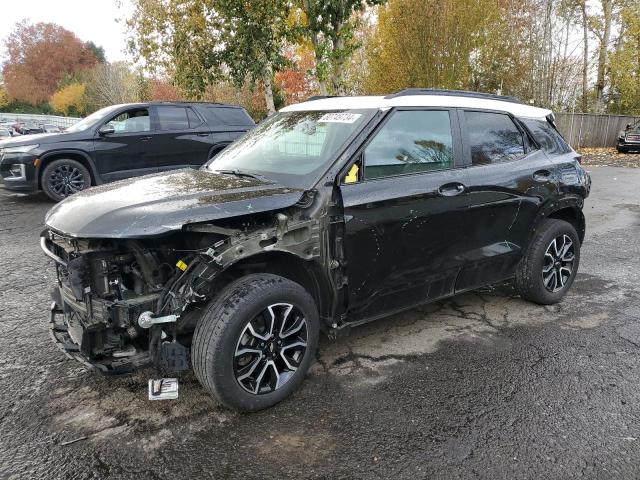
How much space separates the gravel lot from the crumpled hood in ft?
3.65

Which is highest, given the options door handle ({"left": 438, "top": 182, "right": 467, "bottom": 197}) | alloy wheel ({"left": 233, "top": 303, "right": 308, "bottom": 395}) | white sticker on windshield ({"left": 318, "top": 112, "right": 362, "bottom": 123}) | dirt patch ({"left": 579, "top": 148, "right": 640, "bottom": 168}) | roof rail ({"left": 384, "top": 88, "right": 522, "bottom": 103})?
roof rail ({"left": 384, "top": 88, "right": 522, "bottom": 103})

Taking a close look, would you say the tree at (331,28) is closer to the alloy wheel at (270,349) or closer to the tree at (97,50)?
the alloy wheel at (270,349)

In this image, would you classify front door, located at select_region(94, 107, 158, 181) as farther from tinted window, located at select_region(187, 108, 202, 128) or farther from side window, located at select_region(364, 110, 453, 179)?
side window, located at select_region(364, 110, 453, 179)

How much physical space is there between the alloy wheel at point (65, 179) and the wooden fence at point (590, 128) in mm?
23302

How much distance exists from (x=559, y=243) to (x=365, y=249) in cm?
235

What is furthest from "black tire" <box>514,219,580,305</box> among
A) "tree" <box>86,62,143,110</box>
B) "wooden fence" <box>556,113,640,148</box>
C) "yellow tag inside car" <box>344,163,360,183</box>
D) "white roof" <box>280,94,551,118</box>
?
"tree" <box>86,62,143,110</box>

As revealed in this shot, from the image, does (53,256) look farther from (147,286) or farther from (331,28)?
(331,28)

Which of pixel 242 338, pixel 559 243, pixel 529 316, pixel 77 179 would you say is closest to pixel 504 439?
pixel 242 338

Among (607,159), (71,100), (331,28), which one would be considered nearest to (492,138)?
(331,28)

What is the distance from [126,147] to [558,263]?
25.2ft

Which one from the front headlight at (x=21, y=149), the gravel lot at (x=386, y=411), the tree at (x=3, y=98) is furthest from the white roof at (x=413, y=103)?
the tree at (x=3, y=98)

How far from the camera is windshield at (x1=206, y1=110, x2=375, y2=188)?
330 centimetres

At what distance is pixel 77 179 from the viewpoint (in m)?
9.06

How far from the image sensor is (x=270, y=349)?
294 cm
